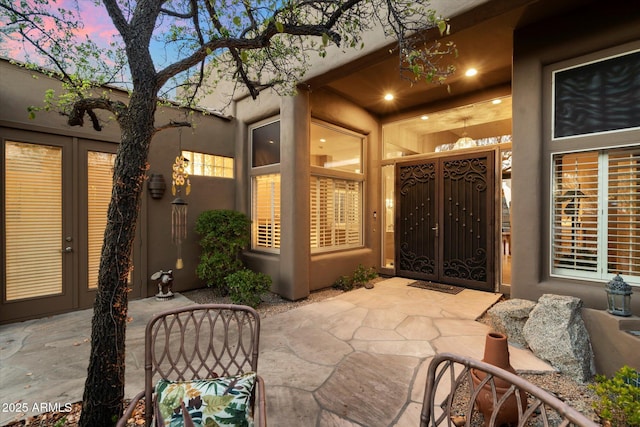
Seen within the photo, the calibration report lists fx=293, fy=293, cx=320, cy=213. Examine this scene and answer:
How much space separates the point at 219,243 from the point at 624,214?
5.62m

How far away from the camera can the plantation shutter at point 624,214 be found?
320cm

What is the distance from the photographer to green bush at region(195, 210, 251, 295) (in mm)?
5168

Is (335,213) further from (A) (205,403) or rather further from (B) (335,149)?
(A) (205,403)

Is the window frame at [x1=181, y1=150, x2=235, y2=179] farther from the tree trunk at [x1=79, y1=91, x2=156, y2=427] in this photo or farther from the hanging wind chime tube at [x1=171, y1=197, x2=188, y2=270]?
the tree trunk at [x1=79, y1=91, x2=156, y2=427]

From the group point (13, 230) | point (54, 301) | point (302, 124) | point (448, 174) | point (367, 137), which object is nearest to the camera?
point (13, 230)

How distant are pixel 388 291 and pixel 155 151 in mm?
4961

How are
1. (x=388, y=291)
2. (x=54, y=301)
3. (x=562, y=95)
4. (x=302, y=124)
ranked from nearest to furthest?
(x=562, y=95), (x=54, y=301), (x=302, y=124), (x=388, y=291)

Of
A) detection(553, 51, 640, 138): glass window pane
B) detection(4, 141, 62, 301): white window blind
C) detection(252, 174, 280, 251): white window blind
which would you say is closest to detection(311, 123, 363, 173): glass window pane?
detection(252, 174, 280, 251): white window blind

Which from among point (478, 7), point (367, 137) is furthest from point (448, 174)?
point (478, 7)

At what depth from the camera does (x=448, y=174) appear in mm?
5980

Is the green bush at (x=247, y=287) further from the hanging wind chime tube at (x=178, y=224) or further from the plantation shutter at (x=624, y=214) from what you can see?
the plantation shutter at (x=624, y=214)

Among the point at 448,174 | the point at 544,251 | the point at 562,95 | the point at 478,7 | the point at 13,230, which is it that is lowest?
the point at 544,251

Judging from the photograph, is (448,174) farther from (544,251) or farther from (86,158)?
(86,158)

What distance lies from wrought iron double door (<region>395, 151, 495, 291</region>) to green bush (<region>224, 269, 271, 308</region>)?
3.31 metres
